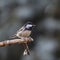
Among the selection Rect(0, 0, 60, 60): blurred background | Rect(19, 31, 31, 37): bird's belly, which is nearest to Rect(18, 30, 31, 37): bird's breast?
Rect(19, 31, 31, 37): bird's belly

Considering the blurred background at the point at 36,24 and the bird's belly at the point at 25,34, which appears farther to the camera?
the blurred background at the point at 36,24

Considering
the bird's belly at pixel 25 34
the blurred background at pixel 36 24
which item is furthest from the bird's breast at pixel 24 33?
the blurred background at pixel 36 24

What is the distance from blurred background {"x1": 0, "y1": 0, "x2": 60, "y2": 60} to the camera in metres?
2.23

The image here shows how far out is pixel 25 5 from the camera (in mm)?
2309

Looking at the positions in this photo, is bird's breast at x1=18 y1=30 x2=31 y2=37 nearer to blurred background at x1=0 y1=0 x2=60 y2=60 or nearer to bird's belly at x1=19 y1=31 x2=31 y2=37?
bird's belly at x1=19 y1=31 x2=31 y2=37

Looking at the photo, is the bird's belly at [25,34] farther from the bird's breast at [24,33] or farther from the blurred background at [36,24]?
the blurred background at [36,24]

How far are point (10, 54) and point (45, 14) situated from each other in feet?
1.53

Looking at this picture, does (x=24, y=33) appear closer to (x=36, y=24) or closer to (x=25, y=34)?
(x=25, y=34)

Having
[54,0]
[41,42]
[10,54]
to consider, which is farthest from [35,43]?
[54,0]

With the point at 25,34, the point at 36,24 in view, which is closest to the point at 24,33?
the point at 25,34

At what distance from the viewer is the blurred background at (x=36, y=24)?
2.23m

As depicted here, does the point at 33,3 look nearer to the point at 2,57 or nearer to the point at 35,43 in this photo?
the point at 35,43

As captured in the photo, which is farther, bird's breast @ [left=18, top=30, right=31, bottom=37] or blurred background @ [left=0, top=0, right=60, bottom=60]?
blurred background @ [left=0, top=0, right=60, bottom=60]

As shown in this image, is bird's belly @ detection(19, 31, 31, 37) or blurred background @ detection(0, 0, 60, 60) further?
blurred background @ detection(0, 0, 60, 60)
